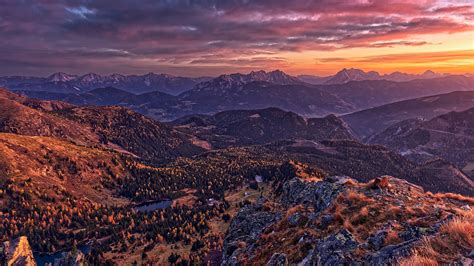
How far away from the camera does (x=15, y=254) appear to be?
12006 centimetres

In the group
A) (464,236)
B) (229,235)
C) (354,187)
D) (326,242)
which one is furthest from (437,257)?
(229,235)

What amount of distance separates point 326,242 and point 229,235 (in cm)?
3347

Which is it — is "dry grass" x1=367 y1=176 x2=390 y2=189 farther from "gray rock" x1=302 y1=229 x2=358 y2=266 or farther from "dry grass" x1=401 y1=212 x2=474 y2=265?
"dry grass" x1=401 y1=212 x2=474 y2=265

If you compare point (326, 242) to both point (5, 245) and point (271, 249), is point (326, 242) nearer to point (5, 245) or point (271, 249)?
point (271, 249)

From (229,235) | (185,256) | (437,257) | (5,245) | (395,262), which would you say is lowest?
(185,256)

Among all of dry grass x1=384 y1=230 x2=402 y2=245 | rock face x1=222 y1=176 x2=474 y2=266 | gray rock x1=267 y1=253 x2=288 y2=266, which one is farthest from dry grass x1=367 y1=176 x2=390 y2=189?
gray rock x1=267 y1=253 x2=288 y2=266

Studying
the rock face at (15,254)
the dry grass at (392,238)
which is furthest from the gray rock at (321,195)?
the rock face at (15,254)

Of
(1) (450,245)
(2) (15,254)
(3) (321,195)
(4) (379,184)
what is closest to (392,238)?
(1) (450,245)

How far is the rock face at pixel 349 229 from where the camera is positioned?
2238 centimetres

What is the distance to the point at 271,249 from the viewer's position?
36906 millimetres

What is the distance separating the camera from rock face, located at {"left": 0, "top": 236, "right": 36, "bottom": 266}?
11456cm

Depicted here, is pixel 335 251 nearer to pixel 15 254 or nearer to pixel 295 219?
pixel 295 219

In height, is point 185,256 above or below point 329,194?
below

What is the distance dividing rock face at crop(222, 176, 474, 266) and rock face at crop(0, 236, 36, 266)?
354 ft
